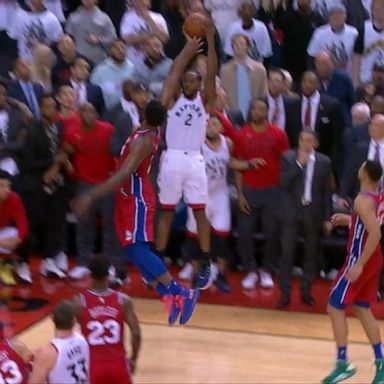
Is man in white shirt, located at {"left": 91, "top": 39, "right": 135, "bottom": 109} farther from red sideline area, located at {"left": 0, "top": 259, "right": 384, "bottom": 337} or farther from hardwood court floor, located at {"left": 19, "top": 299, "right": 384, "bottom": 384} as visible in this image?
hardwood court floor, located at {"left": 19, "top": 299, "right": 384, "bottom": 384}

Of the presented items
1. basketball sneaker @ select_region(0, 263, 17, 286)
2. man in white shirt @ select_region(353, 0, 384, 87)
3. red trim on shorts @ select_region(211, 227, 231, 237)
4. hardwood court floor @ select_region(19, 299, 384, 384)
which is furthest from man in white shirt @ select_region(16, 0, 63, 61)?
hardwood court floor @ select_region(19, 299, 384, 384)

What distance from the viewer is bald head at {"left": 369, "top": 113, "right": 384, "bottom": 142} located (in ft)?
32.1

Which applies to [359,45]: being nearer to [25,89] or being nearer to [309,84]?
[309,84]

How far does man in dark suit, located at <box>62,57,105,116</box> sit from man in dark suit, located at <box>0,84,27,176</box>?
→ 75 centimetres

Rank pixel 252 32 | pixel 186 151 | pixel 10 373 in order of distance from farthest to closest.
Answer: pixel 252 32, pixel 186 151, pixel 10 373

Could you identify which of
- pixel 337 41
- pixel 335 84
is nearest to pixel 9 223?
pixel 335 84

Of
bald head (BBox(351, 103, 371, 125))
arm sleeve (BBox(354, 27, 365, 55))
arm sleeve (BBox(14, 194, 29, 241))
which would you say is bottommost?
arm sleeve (BBox(14, 194, 29, 241))

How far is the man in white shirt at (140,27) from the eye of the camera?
12.0 metres

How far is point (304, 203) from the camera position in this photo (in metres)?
10.1

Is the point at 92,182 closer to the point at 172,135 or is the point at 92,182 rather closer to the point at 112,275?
the point at 112,275

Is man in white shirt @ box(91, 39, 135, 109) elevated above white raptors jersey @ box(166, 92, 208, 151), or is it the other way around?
white raptors jersey @ box(166, 92, 208, 151)

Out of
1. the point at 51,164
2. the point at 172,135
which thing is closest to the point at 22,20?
the point at 51,164

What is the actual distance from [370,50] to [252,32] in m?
1.30

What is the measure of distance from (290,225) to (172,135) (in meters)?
1.81
